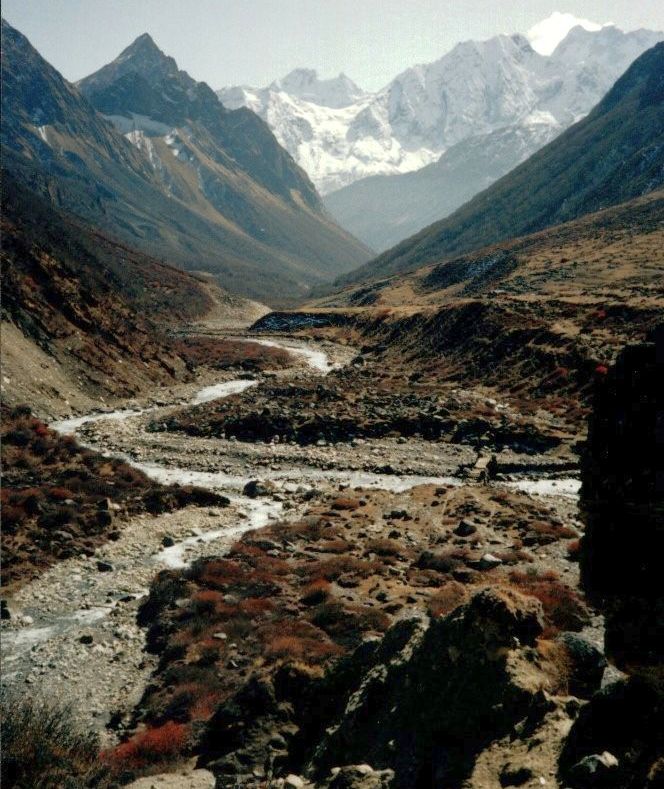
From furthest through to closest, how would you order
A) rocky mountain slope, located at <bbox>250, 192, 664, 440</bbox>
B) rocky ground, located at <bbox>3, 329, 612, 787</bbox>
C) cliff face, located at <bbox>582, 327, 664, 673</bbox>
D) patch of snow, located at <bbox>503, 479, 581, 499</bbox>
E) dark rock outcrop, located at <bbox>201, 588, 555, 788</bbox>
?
rocky mountain slope, located at <bbox>250, 192, 664, 440</bbox> < patch of snow, located at <bbox>503, 479, 581, 499</bbox> < rocky ground, located at <bbox>3, 329, 612, 787</bbox> < dark rock outcrop, located at <bbox>201, 588, 555, 788</bbox> < cliff face, located at <bbox>582, 327, 664, 673</bbox>

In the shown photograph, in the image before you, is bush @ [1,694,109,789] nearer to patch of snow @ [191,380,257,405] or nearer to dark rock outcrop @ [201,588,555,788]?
dark rock outcrop @ [201,588,555,788]

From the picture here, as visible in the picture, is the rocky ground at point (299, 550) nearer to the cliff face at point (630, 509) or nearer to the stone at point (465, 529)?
the stone at point (465, 529)

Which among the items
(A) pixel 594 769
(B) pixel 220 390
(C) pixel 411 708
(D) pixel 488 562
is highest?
(B) pixel 220 390

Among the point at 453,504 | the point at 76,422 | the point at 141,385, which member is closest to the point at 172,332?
the point at 141,385

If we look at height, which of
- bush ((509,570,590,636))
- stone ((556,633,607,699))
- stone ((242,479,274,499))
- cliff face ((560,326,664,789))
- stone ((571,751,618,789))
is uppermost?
cliff face ((560,326,664,789))

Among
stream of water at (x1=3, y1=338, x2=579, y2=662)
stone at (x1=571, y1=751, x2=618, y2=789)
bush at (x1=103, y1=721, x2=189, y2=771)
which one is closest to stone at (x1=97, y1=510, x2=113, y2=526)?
stream of water at (x1=3, y1=338, x2=579, y2=662)

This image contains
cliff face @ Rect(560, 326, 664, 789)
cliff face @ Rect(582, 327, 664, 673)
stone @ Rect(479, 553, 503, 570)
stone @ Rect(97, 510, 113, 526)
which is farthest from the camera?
stone @ Rect(97, 510, 113, 526)

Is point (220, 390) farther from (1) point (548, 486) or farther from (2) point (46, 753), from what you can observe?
(2) point (46, 753)

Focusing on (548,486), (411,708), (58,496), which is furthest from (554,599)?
(58,496)

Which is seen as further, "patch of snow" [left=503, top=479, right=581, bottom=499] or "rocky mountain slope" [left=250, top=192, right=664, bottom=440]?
"rocky mountain slope" [left=250, top=192, right=664, bottom=440]
